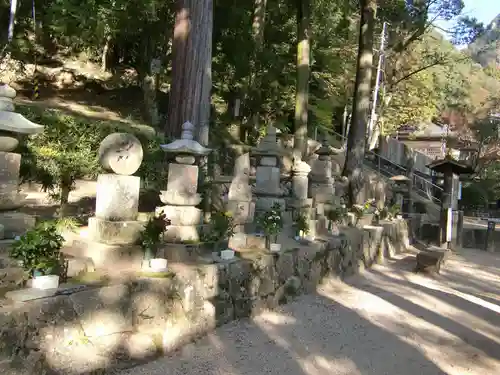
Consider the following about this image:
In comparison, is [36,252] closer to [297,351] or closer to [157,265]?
[157,265]

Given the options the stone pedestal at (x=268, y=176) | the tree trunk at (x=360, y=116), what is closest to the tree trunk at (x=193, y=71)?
the stone pedestal at (x=268, y=176)

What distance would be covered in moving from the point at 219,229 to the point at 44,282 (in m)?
3.02

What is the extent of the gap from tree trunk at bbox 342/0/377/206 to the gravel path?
4.99m

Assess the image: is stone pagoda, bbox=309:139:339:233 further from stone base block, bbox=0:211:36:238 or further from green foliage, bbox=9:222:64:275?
green foliage, bbox=9:222:64:275

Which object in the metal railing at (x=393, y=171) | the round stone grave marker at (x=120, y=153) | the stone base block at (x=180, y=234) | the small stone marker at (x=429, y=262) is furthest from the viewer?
the metal railing at (x=393, y=171)

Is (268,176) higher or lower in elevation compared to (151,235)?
higher

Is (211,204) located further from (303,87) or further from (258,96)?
(258,96)

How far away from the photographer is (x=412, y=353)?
222 inches

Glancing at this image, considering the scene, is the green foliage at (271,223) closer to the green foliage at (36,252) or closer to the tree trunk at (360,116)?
the green foliage at (36,252)

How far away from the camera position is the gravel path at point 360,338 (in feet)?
16.0

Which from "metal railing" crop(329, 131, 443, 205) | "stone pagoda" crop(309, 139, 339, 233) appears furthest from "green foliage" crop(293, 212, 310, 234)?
"metal railing" crop(329, 131, 443, 205)

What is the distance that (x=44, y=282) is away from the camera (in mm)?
3854

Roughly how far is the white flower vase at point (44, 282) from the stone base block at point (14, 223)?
4.80 ft

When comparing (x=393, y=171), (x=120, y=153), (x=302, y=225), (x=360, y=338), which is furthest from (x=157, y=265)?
(x=393, y=171)
